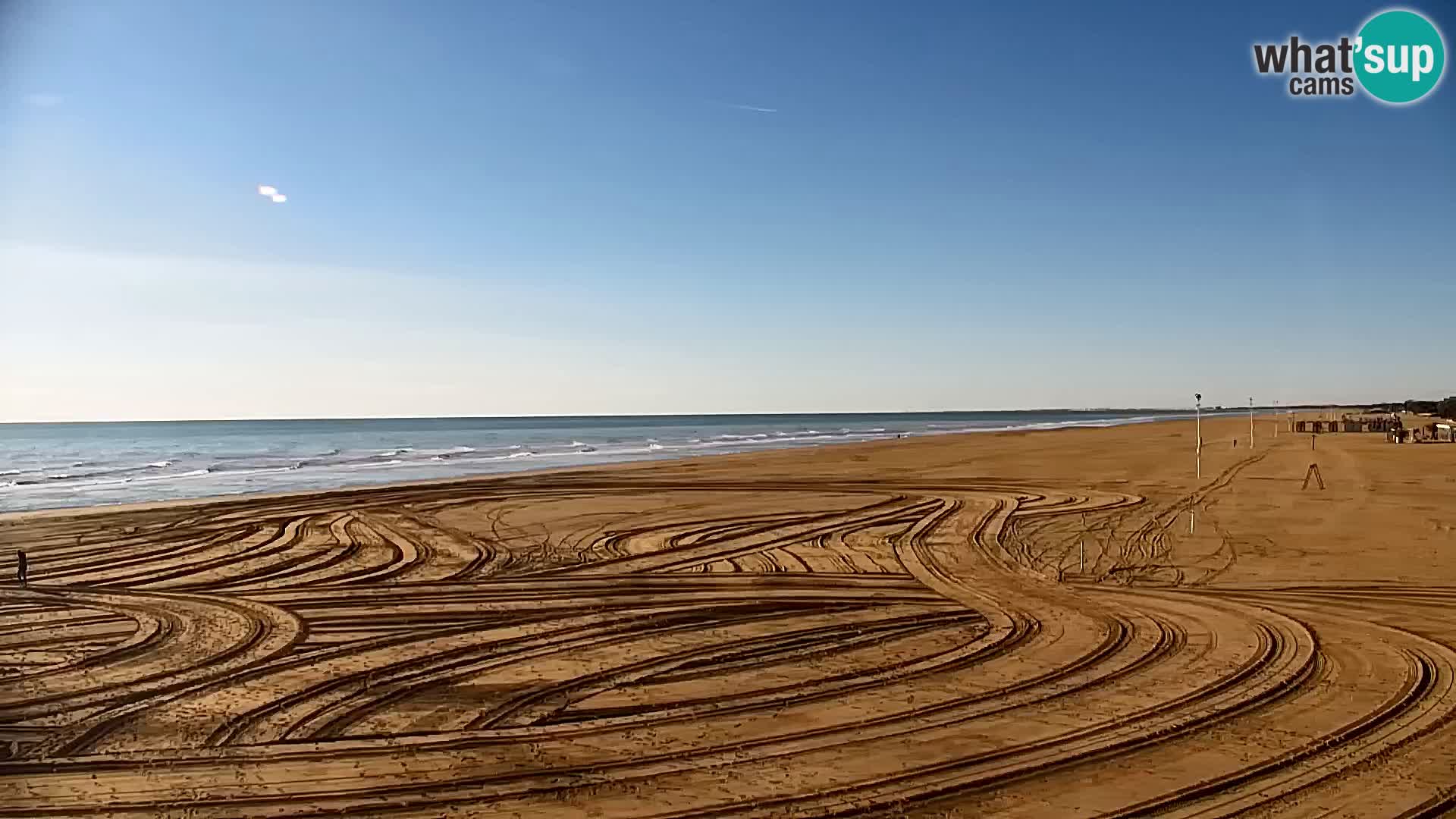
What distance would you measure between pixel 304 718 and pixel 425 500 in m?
18.4

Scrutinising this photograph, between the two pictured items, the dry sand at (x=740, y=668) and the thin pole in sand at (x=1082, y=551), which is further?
the thin pole in sand at (x=1082, y=551)

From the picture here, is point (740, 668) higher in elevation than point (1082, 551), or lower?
lower

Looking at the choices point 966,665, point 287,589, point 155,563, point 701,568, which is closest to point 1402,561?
point 966,665

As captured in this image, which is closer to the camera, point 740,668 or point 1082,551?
point 740,668

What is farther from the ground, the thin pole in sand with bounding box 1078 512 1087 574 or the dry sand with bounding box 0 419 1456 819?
the thin pole in sand with bounding box 1078 512 1087 574

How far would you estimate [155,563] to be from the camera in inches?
624

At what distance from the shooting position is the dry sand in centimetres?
646

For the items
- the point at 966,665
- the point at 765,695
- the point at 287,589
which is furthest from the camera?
the point at 287,589

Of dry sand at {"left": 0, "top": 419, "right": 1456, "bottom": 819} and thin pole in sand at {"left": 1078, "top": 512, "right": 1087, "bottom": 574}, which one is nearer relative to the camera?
dry sand at {"left": 0, "top": 419, "right": 1456, "bottom": 819}

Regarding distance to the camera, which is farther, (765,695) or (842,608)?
(842,608)

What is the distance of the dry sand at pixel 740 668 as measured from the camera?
646 cm

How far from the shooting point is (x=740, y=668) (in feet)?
30.9

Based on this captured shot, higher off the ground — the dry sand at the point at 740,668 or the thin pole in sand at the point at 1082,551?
the thin pole in sand at the point at 1082,551

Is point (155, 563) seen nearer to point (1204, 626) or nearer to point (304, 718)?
point (304, 718)
